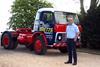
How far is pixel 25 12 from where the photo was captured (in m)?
23.5

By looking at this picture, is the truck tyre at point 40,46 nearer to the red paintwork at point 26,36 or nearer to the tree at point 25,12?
the red paintwork at point 26,36

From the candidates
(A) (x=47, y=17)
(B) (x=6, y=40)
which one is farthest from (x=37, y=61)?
(B) (x=6, y=40)

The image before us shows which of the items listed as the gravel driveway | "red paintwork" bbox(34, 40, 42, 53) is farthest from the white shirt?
"red paintwork" bbox(34, 40, 42, 53)

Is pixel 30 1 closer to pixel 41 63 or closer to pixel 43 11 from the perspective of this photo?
pixel 43 11

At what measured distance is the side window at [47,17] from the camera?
1725cm

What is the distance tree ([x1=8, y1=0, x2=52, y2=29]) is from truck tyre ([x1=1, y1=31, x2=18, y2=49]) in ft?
11.2

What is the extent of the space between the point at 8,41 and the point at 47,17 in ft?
10.7

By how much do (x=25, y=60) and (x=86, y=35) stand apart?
19.3 feet

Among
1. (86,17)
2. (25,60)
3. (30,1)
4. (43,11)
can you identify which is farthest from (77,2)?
(25,60)

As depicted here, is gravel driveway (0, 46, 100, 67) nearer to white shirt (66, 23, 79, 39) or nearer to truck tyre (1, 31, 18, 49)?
white shirt (66, 23, 79, 39)

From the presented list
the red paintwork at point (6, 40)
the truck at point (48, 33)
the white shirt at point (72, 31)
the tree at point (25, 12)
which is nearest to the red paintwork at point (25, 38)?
the truck at point (48, 33)

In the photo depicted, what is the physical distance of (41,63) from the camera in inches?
571

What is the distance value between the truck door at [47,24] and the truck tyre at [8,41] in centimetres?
255

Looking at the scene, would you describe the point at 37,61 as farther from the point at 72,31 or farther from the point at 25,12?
the point at 25,12
